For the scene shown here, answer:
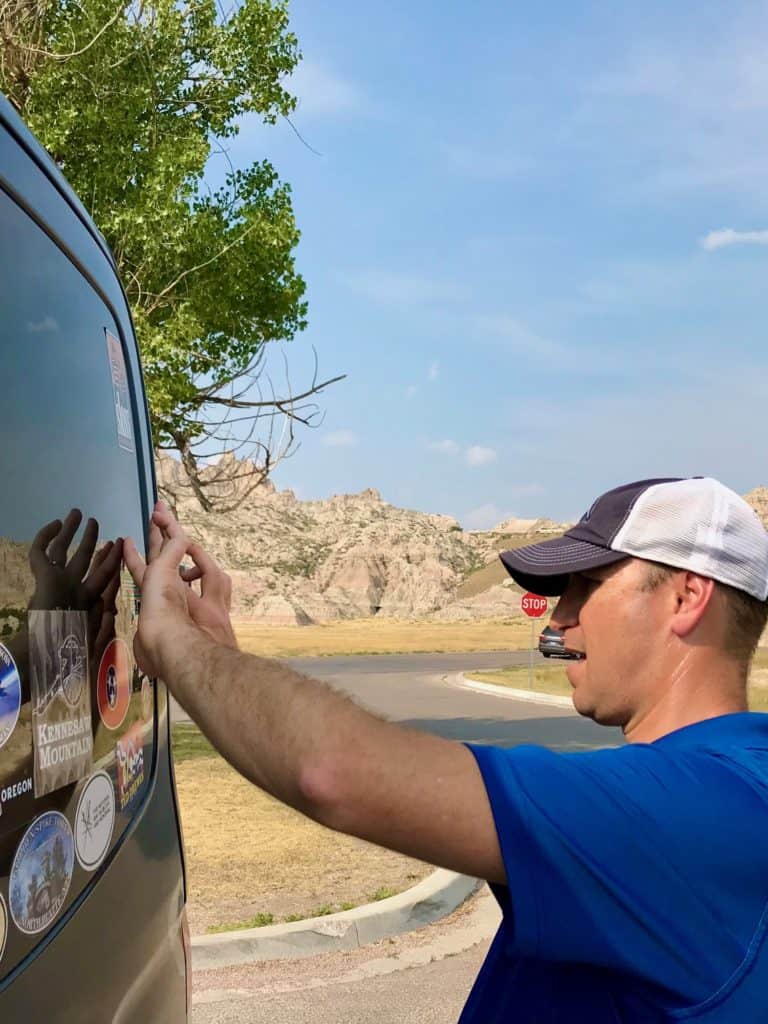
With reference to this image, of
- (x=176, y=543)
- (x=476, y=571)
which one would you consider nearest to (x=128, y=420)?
(x=176, y=543)

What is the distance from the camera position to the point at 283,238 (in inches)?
484

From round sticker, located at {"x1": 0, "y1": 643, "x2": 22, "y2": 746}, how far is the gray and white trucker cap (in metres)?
0.81

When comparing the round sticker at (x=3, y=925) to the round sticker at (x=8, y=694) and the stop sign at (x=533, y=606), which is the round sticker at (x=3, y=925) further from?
the stop sign at (x=533, y=606)

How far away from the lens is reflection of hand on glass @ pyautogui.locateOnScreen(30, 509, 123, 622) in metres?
1.75

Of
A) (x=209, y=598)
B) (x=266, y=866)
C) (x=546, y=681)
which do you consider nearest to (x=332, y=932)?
(x=266, y=866)

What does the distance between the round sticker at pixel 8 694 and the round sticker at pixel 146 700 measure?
749 mm

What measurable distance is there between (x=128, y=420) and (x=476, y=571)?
121 metres

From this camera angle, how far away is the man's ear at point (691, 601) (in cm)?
171

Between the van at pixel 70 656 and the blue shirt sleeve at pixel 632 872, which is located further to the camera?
the van at pixel 70 656

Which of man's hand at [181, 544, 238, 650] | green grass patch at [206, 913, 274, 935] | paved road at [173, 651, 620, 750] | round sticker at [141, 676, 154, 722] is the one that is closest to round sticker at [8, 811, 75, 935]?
man's hand at [181, 544, 238, 650]

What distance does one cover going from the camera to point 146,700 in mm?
2430

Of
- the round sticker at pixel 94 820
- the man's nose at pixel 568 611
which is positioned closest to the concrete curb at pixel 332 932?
the round sticker at pixel 94 820

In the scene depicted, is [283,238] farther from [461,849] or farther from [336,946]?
[461,849]

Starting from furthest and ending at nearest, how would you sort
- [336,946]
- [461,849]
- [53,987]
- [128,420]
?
[336,946]
[128,420]
[53,987]
[461,849]
